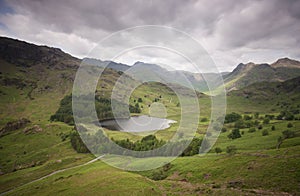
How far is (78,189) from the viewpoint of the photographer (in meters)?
48.1

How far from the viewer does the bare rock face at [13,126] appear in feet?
440

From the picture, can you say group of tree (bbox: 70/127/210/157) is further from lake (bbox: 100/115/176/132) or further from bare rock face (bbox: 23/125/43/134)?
bare rock face (bbox: 23/125/43/134)

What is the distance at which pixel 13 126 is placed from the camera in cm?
14112

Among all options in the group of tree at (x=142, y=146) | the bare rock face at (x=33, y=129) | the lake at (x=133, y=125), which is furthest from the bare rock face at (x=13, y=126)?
the group of tree at (x=142, y=146)

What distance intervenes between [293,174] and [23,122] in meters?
164

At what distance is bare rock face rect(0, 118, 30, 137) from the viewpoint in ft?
440

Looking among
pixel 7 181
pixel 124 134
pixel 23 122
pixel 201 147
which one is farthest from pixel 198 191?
pixel 23 122

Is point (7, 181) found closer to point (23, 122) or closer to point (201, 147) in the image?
point (201, 147)

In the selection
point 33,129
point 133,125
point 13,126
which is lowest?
point 33,129

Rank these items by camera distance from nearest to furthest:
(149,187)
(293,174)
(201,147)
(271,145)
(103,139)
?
1. (293,174)
2. (149,187)
3. (271,145)
4. (201,147)
5. (103,139)

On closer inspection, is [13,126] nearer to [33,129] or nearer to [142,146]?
[33,129]

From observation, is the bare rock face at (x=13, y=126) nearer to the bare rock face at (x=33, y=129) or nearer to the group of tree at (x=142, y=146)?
the bare rock face at (x=33, y=129)

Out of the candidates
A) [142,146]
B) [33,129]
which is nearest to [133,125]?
[142,146]

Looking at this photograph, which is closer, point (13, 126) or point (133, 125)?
point (133, 125)
